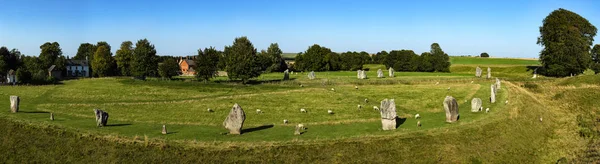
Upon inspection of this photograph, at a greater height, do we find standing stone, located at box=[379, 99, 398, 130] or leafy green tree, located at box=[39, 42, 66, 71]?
leafy green tree, located at box=[39, 42, 66, 71]

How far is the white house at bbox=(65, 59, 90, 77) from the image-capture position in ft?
468

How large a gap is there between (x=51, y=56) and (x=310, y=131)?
129 meters

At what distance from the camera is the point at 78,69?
144000mm

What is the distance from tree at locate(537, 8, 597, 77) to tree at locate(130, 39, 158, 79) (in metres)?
88.2

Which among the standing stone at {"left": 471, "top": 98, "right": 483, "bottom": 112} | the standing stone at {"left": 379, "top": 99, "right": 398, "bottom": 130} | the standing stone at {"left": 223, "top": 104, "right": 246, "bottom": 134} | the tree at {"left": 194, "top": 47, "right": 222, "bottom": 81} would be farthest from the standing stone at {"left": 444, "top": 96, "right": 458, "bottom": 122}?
the tree at {"left": 194, "top": 47, "right": 222, "bottom": 81}

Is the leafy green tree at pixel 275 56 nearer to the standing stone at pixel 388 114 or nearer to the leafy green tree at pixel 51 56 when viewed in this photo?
A: the leafy green tree at pixel 51 56

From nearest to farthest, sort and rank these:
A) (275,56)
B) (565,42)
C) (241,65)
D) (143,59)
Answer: (241,65)
(565,42)
(143,59)
(275,56)

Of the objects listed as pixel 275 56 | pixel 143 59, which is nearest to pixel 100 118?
pixel 143 59

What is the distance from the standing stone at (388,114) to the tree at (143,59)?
74340 mm

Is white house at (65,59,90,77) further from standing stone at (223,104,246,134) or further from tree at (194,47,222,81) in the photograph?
standing stone at (223,104,246,134)

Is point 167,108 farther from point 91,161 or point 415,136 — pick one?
point 415,136

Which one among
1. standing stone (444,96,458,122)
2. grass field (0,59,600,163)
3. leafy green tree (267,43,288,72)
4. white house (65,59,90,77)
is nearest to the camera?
grass field (0,59,600,163)

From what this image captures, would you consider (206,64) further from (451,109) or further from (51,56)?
(51,56)

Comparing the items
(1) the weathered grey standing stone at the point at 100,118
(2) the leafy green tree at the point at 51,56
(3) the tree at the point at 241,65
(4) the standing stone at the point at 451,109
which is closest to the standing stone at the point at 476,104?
(4) the standing stone at the point at 451,109
